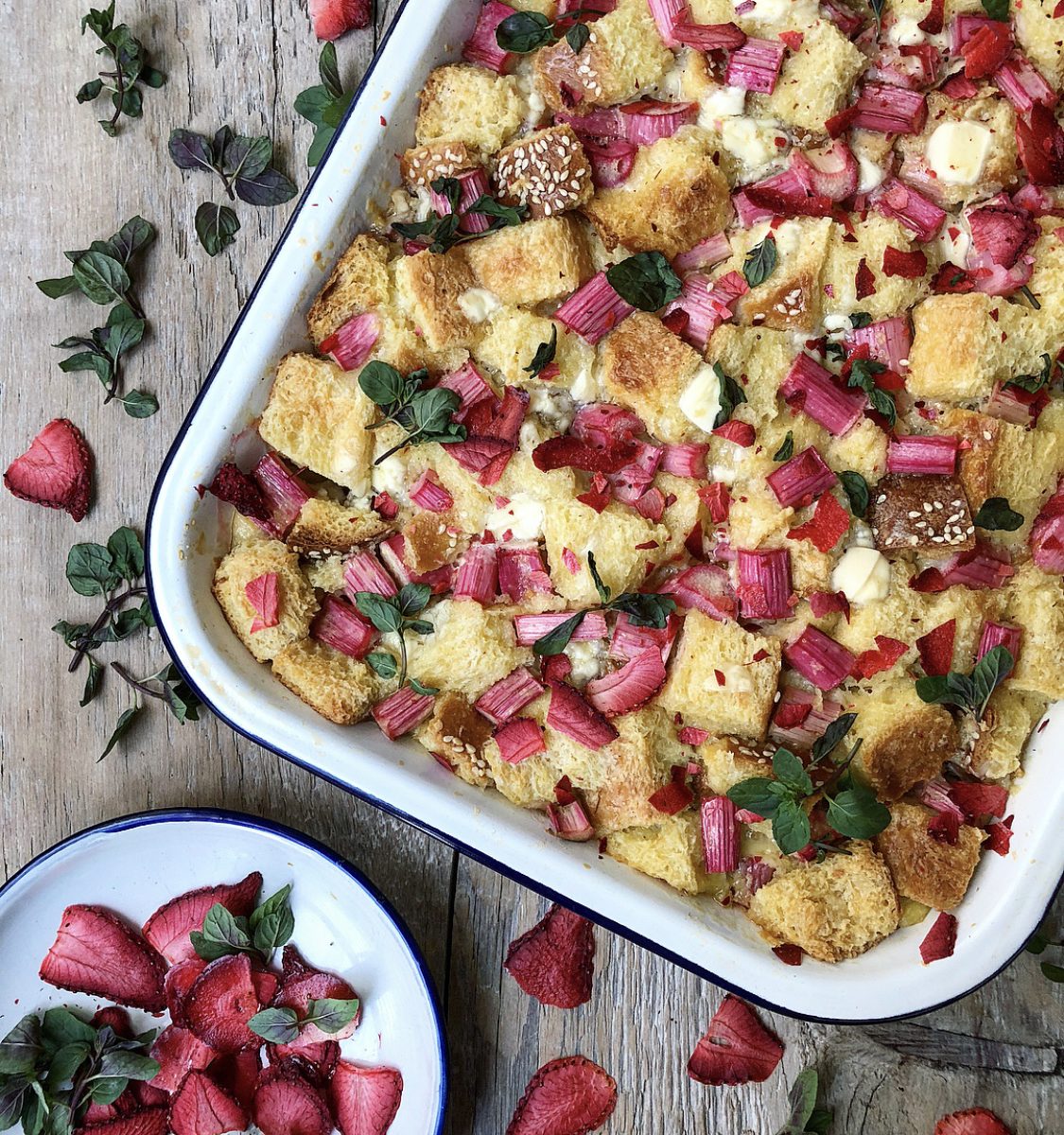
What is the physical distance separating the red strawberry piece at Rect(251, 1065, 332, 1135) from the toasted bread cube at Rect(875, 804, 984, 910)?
125 cm

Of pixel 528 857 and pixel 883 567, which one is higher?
pixel 883 567

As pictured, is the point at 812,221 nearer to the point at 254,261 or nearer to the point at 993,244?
the point at 993,244

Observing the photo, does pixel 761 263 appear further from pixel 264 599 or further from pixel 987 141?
pixel 264 599

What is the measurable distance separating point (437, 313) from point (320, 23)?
2.89 feet

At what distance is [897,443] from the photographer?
5.76 feet

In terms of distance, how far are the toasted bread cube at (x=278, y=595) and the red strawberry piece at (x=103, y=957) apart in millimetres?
765

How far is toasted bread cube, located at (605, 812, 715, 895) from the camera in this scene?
1789 millimetres

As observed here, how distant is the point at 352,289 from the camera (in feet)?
5.78

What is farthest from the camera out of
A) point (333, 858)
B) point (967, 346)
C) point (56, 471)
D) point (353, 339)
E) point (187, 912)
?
point (56, 471)

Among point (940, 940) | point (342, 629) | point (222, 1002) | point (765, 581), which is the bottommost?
point (222, 1002)

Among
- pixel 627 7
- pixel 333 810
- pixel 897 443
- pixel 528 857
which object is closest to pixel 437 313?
pixel 627 7

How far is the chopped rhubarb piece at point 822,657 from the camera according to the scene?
178 centimetres

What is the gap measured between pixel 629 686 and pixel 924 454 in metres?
0.65

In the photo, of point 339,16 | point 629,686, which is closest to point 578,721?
point 629,686
